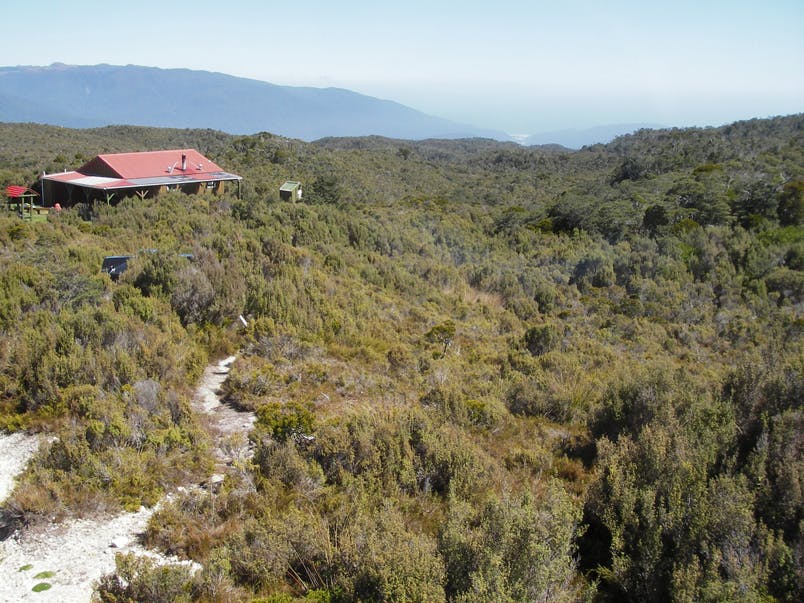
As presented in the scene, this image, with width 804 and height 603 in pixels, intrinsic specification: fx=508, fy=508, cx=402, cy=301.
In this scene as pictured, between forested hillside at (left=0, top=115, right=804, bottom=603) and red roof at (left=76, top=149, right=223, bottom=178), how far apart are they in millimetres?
3761

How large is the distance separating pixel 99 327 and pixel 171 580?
174 inches

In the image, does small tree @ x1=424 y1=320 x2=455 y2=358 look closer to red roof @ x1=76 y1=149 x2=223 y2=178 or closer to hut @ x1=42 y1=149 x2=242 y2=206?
hut @ x1=42 y1=149 x2=242 y2=206

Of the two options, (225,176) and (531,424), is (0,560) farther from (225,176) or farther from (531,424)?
(225,176)

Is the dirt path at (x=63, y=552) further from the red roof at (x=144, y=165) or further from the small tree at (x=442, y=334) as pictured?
the red roof at (x=144, y=165)

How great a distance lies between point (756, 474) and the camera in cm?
434

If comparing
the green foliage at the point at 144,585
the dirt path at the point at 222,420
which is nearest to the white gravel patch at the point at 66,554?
the green foliage at the point at 144,585

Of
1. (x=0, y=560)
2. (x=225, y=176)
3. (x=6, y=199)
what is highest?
(x=225, y=176)

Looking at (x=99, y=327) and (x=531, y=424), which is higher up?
(x=99, y=327)

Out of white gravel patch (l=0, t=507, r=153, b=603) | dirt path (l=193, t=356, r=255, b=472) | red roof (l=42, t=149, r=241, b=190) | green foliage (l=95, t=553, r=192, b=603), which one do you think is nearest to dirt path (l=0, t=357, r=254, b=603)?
white gravel patch (l=0, t=507, r=153, b=603)

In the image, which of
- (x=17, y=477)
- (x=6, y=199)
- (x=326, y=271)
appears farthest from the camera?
(x=6, y=199)

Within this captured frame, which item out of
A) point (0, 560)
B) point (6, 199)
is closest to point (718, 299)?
point (0, 560)

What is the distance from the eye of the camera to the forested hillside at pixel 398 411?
3.57 metres

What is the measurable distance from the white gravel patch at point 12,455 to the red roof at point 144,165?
16053mm

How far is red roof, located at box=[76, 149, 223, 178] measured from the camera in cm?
1915
